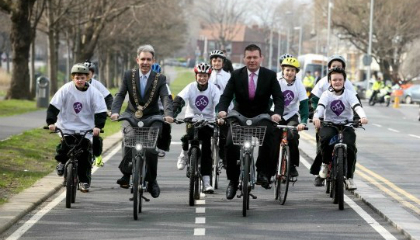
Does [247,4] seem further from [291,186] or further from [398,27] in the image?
[291,186]

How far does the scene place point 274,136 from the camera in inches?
483

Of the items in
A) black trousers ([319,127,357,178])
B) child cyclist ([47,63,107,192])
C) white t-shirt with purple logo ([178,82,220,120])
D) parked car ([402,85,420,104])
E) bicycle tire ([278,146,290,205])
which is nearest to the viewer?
child cyclist ([47,63,107,192])

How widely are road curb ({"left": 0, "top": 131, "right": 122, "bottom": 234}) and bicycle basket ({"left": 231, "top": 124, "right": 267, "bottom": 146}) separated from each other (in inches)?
93.3

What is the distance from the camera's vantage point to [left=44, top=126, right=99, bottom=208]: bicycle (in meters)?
11.9

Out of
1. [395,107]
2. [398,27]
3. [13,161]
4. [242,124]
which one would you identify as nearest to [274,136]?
[242,124]

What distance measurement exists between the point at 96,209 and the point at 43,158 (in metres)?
6.85

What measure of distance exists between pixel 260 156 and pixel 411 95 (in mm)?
54145

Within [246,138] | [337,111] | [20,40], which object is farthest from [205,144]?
[20,40]

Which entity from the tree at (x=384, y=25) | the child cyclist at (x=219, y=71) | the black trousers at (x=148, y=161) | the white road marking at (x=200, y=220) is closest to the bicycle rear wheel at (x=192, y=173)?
the black trousers at (x=148, y=161)

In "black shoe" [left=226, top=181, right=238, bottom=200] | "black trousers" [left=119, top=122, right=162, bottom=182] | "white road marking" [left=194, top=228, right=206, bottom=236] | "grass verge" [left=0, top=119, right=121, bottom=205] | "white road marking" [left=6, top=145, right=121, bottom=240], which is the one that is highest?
"black trousers" [left=119, top=122, right=162, bottom=182]

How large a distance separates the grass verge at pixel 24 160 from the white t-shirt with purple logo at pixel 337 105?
12.8ft

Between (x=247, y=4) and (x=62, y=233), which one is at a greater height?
(x=247, y=4)

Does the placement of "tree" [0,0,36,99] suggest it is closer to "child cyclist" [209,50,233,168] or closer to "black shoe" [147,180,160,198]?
"child cyclist" [209,50,233,168]

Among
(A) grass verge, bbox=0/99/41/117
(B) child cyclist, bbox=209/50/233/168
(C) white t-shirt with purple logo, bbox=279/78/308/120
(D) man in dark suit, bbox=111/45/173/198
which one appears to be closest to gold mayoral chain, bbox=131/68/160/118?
(D) man in dark suit, bbox=111/45/173/198
